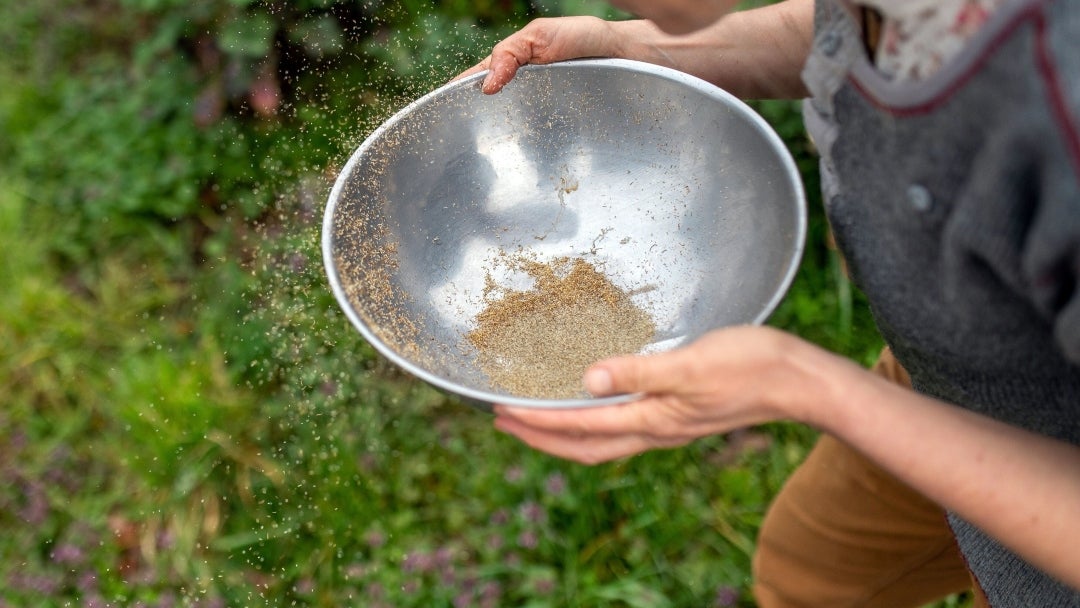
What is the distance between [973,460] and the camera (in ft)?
2.04

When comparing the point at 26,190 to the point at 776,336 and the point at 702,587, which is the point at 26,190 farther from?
the point at 776,336

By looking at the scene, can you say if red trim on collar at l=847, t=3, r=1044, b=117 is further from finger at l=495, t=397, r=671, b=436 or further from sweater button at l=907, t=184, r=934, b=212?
finger at l=495, t=397, r=671, b=436

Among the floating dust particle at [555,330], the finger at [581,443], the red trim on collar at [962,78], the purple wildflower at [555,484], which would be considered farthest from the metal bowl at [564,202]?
the purple wildflower at [555,484]

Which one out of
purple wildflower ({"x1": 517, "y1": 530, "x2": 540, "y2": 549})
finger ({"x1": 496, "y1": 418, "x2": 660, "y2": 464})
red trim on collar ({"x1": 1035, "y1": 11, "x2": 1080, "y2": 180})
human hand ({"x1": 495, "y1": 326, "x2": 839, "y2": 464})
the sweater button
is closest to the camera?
red trim on collar ({"x1": 1035, "y1": 11, "x2": 1080, "y2": 180})

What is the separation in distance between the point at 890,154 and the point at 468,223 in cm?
57

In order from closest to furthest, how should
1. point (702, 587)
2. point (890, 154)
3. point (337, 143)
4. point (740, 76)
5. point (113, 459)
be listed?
point (890, 154) < point (740, 76) < point (702, 587) < point (113, 459) < point (337, 143)

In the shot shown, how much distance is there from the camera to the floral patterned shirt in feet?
1.63

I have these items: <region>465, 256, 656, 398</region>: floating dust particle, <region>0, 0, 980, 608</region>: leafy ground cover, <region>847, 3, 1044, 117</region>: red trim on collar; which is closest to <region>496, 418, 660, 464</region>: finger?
<region>465, 256, 656, 398</region>: floating dust particle

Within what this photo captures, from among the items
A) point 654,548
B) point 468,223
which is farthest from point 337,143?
point 654,548

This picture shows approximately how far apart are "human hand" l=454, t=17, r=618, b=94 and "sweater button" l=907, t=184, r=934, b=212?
515 millimetres

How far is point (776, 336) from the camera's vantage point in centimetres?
67

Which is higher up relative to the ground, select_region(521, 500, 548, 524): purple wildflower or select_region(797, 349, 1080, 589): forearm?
select_region(797, 349, 1080, 589): forearm

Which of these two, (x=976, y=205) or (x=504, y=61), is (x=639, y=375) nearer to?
(x=976, y=205)

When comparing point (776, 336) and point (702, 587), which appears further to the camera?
point (702, 587)
